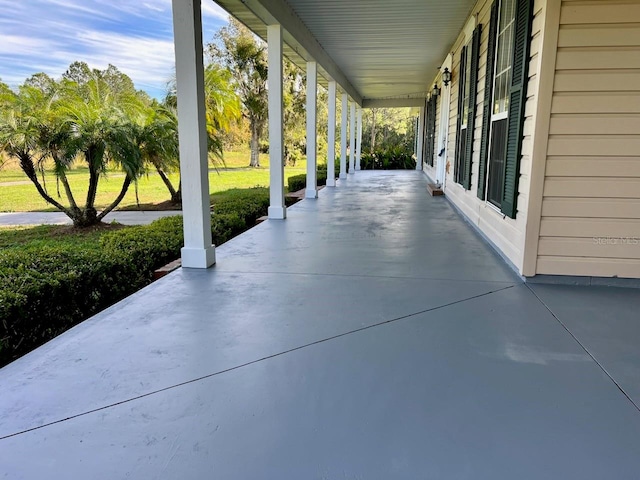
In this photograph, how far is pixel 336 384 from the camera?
2029mm

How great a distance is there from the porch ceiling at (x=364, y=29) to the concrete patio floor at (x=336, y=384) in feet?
12.3

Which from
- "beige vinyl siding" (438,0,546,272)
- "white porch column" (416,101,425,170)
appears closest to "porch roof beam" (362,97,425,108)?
"white porch column" (416,101,425,170)

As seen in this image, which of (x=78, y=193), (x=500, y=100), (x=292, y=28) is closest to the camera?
(x=500, y=100)

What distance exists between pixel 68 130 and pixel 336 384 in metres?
5.92

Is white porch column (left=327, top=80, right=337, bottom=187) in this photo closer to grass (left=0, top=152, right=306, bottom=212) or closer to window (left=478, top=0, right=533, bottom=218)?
grass (left=0, top=152, right=306, bottom=212)

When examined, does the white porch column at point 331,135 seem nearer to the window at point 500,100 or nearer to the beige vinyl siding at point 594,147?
the window at point 500,100

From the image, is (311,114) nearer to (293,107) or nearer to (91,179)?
(91,179)

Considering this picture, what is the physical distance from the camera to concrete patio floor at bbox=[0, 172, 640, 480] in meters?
1.55

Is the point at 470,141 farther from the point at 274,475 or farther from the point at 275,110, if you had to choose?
the point at 274,475

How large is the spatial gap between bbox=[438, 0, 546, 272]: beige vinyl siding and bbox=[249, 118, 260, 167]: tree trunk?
17332 mm

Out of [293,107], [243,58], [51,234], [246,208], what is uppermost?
[243,58]

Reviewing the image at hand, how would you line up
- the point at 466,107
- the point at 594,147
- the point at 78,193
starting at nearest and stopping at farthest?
the point at 594,147 → the point at 466,107 → the point at 78,193

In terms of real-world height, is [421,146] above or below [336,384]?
above

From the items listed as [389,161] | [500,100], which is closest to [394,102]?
[389,161]
